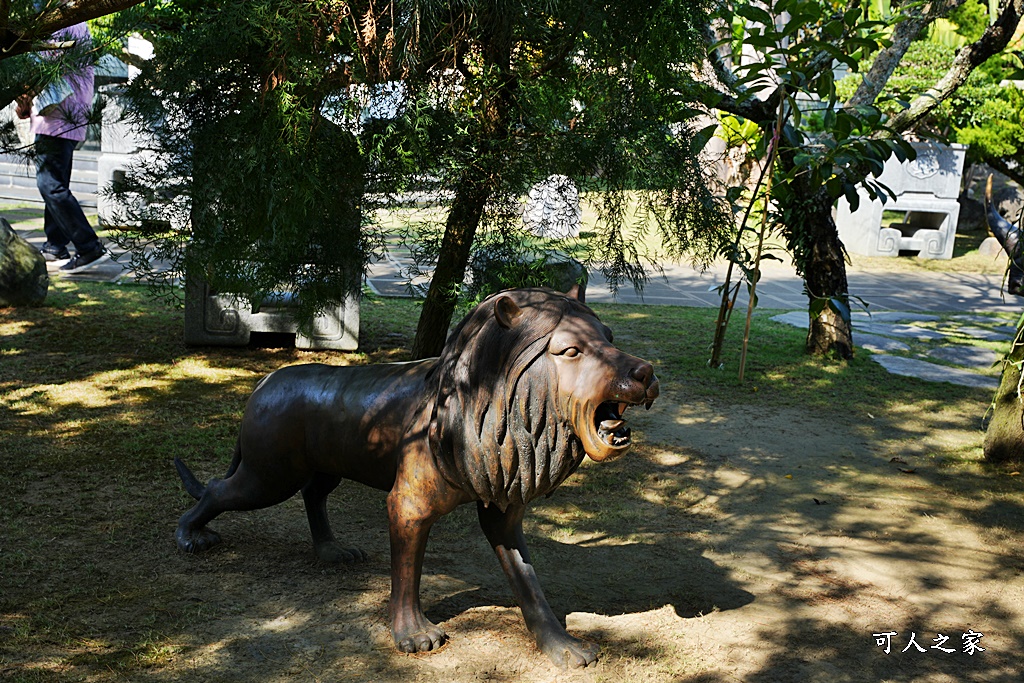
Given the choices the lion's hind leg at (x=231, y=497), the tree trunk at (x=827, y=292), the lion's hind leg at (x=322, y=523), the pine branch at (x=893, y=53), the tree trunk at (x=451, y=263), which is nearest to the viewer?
the lion's hind leg at (x=231, y=497)

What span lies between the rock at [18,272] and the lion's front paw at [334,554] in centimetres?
515

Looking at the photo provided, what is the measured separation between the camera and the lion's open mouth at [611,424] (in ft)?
9.14

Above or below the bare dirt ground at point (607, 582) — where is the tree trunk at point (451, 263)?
above

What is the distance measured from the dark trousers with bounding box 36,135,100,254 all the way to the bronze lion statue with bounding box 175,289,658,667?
587cm

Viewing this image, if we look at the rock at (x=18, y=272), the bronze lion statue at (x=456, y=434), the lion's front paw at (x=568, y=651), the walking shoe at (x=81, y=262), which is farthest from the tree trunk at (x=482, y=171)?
the walking shoe at (x=81, y=262)

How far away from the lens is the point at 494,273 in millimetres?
5020

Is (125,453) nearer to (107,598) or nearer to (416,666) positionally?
(107,598)

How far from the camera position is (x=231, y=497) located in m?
3.73

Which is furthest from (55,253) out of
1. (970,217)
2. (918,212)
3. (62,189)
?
(970,217)

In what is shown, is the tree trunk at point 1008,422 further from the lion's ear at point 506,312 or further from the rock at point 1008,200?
the rock at point 1008,200

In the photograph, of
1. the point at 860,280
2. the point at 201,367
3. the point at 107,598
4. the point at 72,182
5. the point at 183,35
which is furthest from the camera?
the point at 72,182

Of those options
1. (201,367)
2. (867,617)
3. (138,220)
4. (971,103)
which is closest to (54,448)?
(138,220)

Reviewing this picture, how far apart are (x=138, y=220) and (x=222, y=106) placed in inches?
31.3

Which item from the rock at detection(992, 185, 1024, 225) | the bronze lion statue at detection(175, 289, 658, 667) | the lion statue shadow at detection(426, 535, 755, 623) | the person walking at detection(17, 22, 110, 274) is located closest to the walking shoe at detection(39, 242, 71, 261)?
the person walking at detection(17, 22, 110, 274)
